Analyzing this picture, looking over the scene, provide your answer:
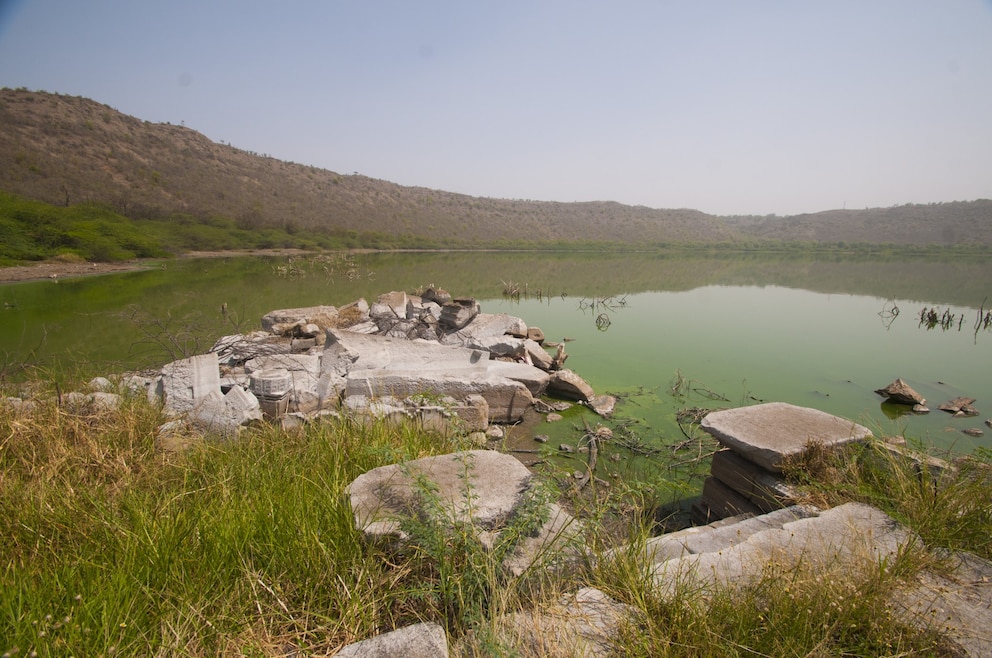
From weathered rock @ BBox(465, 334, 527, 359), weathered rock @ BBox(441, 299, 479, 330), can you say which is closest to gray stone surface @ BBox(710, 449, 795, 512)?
weathered rock @ BBox(465, 334, 527, 359)

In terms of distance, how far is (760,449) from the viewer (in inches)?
127

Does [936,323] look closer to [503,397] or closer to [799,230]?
[503,397]

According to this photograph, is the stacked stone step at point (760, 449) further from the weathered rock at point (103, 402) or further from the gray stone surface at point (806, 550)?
the weathered rock at point (103, 402)

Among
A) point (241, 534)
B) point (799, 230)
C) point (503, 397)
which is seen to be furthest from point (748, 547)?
point (799, 230)

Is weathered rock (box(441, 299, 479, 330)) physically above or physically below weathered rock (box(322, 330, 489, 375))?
above

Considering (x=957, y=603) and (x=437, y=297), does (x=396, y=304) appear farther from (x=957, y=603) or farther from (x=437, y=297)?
(x=957, y=603)

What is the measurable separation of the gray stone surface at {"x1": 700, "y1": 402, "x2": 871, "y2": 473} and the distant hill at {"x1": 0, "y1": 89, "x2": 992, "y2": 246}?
111 feet

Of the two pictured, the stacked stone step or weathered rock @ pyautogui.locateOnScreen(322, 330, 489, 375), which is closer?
the stacked stone step

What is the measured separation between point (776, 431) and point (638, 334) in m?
6.91

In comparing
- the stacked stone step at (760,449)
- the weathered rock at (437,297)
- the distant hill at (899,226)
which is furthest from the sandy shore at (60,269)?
the distant hill at (899,226)

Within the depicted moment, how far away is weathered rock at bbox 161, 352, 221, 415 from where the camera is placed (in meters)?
4.23

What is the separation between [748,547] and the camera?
2.29m

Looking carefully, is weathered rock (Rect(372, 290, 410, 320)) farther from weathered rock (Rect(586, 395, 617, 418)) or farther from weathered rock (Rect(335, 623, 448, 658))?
weathered rock (Rect(335, 623, 448, 658))

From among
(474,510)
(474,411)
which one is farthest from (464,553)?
(474,411)
